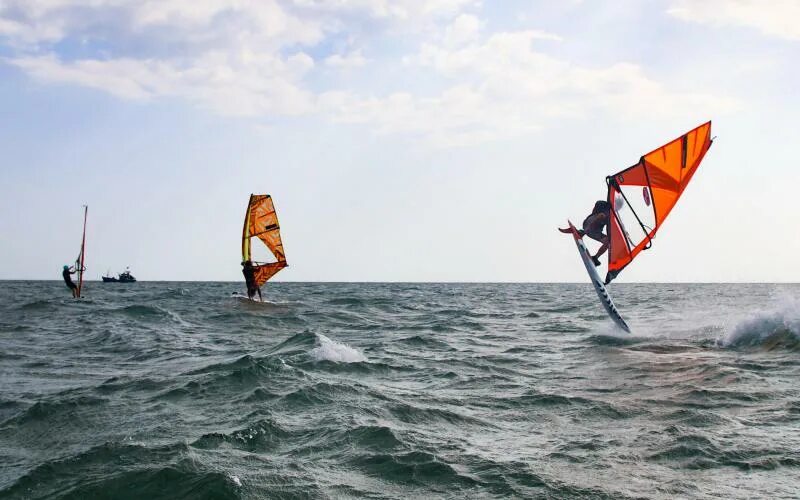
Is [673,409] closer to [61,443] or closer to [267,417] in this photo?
[267,417]

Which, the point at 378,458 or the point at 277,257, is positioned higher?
the point at 277,257

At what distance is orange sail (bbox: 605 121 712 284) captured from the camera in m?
12.4

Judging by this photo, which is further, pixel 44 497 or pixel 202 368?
pixel 202 368

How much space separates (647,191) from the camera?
12930 millimetres

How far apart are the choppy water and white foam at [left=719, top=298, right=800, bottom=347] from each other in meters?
0.05

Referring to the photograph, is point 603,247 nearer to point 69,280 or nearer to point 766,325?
point 766,325

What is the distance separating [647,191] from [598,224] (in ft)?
3.91

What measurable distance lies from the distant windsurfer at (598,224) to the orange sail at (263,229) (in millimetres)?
19823

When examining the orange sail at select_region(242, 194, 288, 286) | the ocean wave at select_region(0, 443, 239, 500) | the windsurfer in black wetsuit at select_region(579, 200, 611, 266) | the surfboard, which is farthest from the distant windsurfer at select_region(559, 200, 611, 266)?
the orange sail at select_region(242, 194, 288, 286)

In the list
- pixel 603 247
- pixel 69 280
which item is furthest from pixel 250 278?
pixel 603 247

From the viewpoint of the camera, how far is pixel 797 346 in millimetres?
12242

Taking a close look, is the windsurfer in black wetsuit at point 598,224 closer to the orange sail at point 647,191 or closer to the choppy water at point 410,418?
the orange sail at point 647,191

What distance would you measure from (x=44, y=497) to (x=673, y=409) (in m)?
6.75

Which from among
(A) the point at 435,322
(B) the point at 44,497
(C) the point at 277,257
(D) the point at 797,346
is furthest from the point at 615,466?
(C) the point at 277,257
